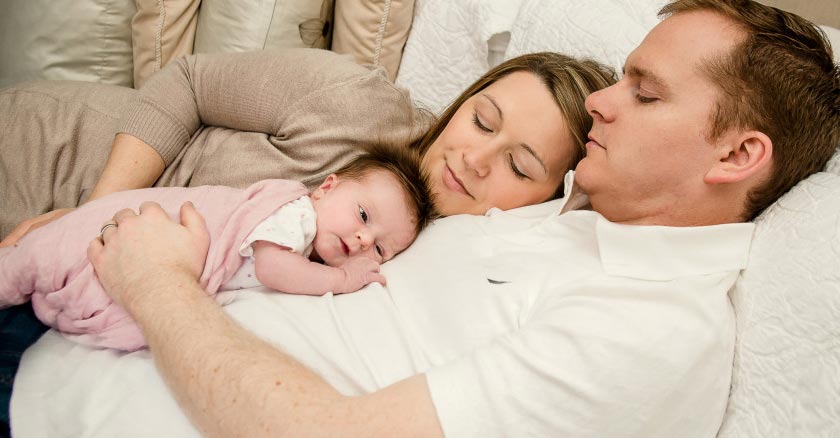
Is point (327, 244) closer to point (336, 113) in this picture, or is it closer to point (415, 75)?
point (336, 113)

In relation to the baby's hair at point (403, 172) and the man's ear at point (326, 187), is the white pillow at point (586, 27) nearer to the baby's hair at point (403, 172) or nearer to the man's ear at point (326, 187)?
the baby's hair at point (403, 172)

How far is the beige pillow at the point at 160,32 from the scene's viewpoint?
205 cm

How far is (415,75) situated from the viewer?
2229 mm

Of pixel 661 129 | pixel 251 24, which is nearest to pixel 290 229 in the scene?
pixel 661 129

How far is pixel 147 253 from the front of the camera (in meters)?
1.22

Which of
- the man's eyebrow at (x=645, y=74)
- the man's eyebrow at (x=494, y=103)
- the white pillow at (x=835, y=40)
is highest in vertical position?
the white pillow at (x=835, y=40)

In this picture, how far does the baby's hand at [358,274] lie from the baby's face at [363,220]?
0.18ft

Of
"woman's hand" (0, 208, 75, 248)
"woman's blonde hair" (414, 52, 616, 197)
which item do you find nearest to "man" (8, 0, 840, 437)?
"woman's blonde hair" (414, 52, 616, 197)

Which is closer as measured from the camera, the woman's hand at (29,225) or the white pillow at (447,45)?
the woman's hand at (29,225)

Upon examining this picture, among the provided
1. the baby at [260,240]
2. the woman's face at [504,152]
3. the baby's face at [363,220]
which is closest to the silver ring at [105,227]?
the baby at [260,240]

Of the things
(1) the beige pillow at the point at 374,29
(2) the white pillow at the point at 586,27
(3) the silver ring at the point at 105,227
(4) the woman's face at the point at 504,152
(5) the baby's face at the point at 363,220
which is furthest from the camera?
(1) the beige pillow at the point at 374,29

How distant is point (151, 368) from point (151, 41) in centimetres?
137

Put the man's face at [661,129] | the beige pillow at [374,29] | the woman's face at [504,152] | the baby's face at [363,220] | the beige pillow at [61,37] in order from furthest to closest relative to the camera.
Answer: the beige pillow at [374,29], the beige pillow at [61,37], the woman's face at [504,152], the baby's face at [363,220], the man's face at [661,129]

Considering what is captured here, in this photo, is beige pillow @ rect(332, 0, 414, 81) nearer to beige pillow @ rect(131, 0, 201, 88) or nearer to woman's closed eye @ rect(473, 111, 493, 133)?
beige pillow @ rect(131, 0, 201, 88)
